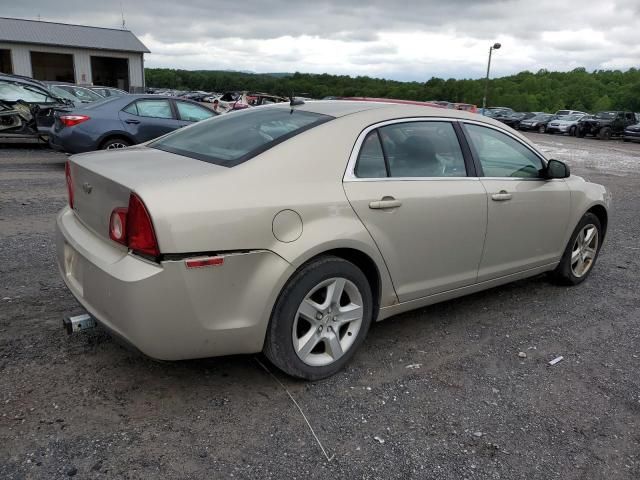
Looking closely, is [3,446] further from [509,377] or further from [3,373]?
[509,377]

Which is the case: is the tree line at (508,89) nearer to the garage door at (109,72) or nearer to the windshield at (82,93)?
the garage door at (109,72)

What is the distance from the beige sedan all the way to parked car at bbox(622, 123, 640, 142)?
29442 mm

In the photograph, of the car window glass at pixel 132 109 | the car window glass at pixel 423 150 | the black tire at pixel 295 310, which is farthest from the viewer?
→ the car window glass at pixel 132 109

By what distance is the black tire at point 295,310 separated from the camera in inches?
114

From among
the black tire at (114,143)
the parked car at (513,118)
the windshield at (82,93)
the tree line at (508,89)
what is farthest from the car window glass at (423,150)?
the tree line at (508,89)

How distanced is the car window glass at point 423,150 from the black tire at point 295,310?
74cm

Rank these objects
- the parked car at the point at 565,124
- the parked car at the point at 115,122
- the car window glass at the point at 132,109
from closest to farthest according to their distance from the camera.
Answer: the parked car at the point at 115,122 → the car window glass at the point at 132,109 → the parked car at the point at 565,124

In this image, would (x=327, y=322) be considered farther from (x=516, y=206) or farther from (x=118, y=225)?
(x=516, y=206)

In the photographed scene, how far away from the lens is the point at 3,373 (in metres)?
3.09

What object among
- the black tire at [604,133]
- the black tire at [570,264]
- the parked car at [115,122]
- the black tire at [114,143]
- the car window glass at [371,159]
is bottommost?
the black tire at [604,133]

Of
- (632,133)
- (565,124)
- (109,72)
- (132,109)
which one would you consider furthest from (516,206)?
(109,72)

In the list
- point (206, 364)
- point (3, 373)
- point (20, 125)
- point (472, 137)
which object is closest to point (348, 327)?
point (206, 364)

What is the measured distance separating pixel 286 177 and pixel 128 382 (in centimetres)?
Answer: 143

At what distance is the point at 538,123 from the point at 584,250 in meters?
36.3
